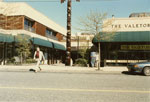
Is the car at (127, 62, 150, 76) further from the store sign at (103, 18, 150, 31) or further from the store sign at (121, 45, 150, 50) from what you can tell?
the store sign at (103, 18, 150, 31)

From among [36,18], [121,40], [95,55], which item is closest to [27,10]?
[36,18]

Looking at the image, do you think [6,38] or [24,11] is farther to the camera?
[24,11]

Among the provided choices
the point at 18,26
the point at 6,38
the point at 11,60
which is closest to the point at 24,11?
the point at 18,26

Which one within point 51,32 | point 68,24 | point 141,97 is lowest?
point 141,97

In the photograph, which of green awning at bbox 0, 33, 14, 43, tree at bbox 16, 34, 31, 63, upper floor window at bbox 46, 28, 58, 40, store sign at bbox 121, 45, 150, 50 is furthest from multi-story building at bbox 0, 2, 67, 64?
store sign at bbox 121, 45, 150, 50

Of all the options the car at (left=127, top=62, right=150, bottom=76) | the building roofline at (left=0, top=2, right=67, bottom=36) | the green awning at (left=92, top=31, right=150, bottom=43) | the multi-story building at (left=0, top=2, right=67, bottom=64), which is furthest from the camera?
the multi-story building at (left=0, top=2, right=67, bottom=64)

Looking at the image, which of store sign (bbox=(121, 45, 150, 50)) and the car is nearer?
the car

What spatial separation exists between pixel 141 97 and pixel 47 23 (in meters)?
26.2

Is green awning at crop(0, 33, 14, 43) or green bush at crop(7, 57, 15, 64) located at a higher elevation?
green awning at crop(0, 33, 14, 43)

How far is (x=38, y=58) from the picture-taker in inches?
416

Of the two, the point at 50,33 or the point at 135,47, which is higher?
the point at 50,33

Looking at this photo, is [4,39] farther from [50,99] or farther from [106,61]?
[50,99]

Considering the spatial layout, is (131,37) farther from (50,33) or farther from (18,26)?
(50,33)

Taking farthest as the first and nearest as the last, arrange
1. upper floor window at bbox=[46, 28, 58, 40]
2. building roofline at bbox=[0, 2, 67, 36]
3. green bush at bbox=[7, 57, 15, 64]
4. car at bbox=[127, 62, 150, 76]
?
upper floor window at bbox=[46, 28, 58, 40] < green bush at bbox=[7, 57, 15, 64] < building roofline at bbox=[0, 2, 67, 36] < car at bbox=[127, 62, 150, 76]
